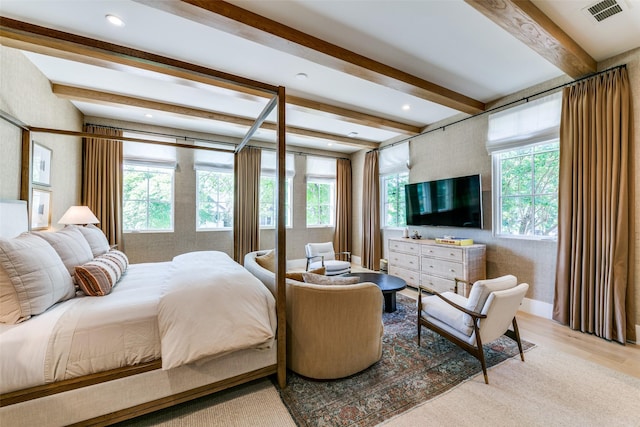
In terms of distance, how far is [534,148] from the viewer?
341 centimetres

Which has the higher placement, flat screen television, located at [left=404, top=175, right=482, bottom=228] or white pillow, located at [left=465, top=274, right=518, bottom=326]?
flat screen television, located at [left=404, top=175, right=482, bottom=228]

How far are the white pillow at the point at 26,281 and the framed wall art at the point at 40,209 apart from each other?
69.0 inches

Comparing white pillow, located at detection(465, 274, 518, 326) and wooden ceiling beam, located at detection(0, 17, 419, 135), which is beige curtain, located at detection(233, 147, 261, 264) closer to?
wooden ceiling beam, located at detection(0, 17, 419, 135)

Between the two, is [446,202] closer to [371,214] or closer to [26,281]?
[371,214]

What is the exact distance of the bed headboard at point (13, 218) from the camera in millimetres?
2256

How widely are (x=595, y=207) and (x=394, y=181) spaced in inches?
133

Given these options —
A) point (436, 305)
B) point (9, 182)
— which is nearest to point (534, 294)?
point (436, 305)

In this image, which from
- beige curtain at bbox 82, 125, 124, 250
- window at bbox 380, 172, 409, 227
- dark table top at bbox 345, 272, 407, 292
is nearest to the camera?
dark table top at bbox 345, 272, 407, 292

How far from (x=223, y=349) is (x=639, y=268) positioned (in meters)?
3.97

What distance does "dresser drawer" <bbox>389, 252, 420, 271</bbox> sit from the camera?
4307mm

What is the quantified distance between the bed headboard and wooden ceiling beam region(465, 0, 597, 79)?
13.8 ft

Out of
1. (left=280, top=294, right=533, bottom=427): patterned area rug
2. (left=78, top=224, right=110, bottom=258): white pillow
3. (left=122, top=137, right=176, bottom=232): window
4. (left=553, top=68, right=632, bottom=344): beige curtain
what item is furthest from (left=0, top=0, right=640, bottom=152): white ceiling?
(left=280, top=294, right=533, bottom=427): patterned area rug

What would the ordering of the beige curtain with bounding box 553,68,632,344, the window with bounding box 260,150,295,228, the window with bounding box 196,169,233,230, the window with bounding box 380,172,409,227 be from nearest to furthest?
the beige curtain with bounding box 553,68,632,344, the window with bounding box 196,169,233,230, the window with bounding box 380,172,409,227, the window with bounding box 260,150,295,228

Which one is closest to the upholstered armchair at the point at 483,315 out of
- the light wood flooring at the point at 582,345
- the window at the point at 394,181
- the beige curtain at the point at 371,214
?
the light wood flooring at the point at 582,345
